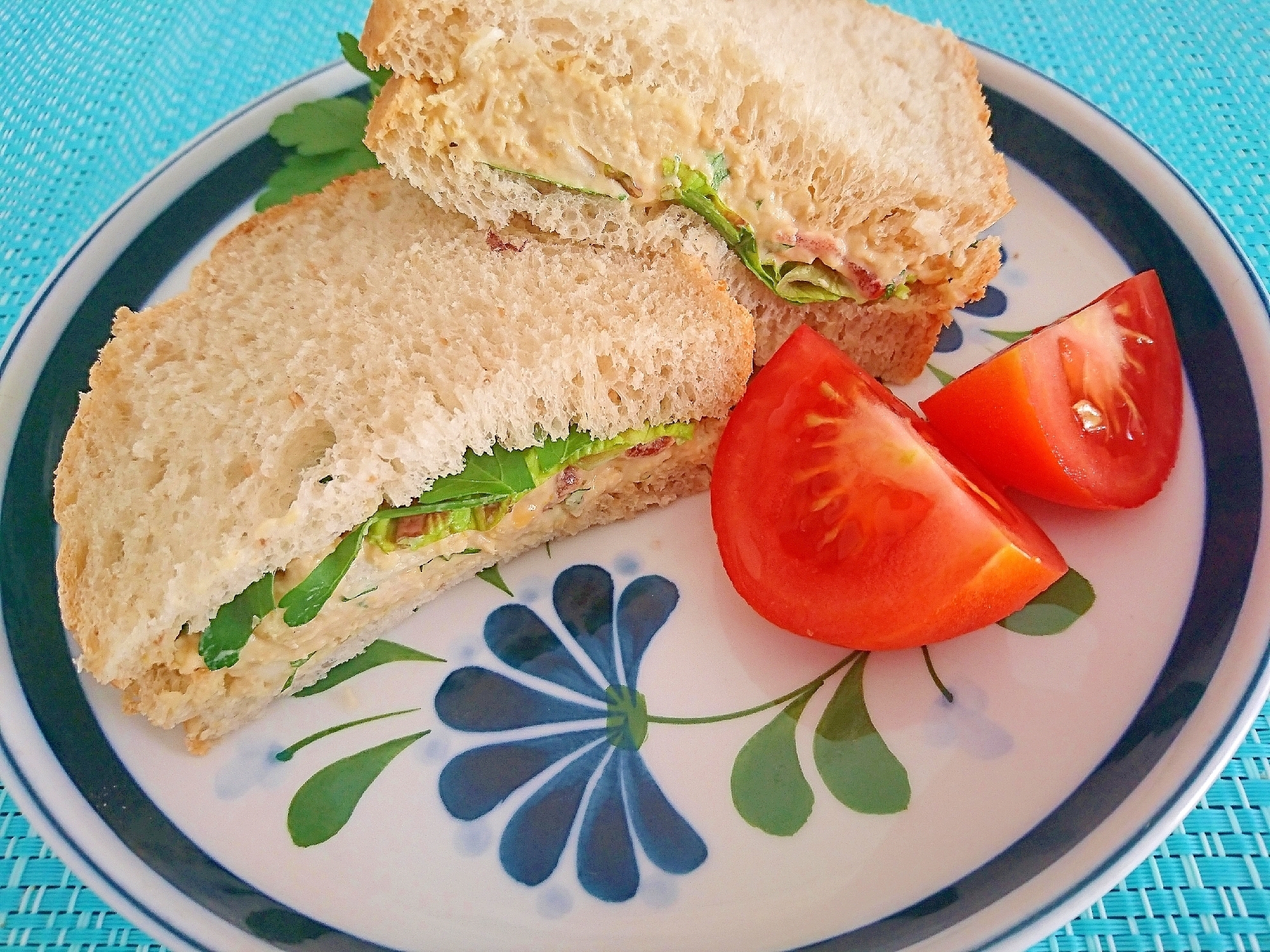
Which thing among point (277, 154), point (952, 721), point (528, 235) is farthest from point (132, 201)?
point (952, 721)

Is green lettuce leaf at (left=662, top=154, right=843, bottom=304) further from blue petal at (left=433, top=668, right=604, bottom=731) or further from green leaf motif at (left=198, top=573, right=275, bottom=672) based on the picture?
green leaf motif at (left=198, top=573, right=275, bottom=672)

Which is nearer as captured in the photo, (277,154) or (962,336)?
(962,336)

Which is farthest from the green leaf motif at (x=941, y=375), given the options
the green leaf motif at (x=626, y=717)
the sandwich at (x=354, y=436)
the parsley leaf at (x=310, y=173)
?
the parsley leaf at (x=310, y=173)

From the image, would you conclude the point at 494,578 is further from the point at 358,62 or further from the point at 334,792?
the point at 358,62

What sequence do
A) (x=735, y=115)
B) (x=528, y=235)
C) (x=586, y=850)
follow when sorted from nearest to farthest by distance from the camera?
(x=586, y=850), (x=735, y=115), (x=528, y=235)

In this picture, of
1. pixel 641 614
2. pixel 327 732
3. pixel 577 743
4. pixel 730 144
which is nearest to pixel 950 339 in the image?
pixel 730 144

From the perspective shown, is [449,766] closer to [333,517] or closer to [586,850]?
[586,850]
